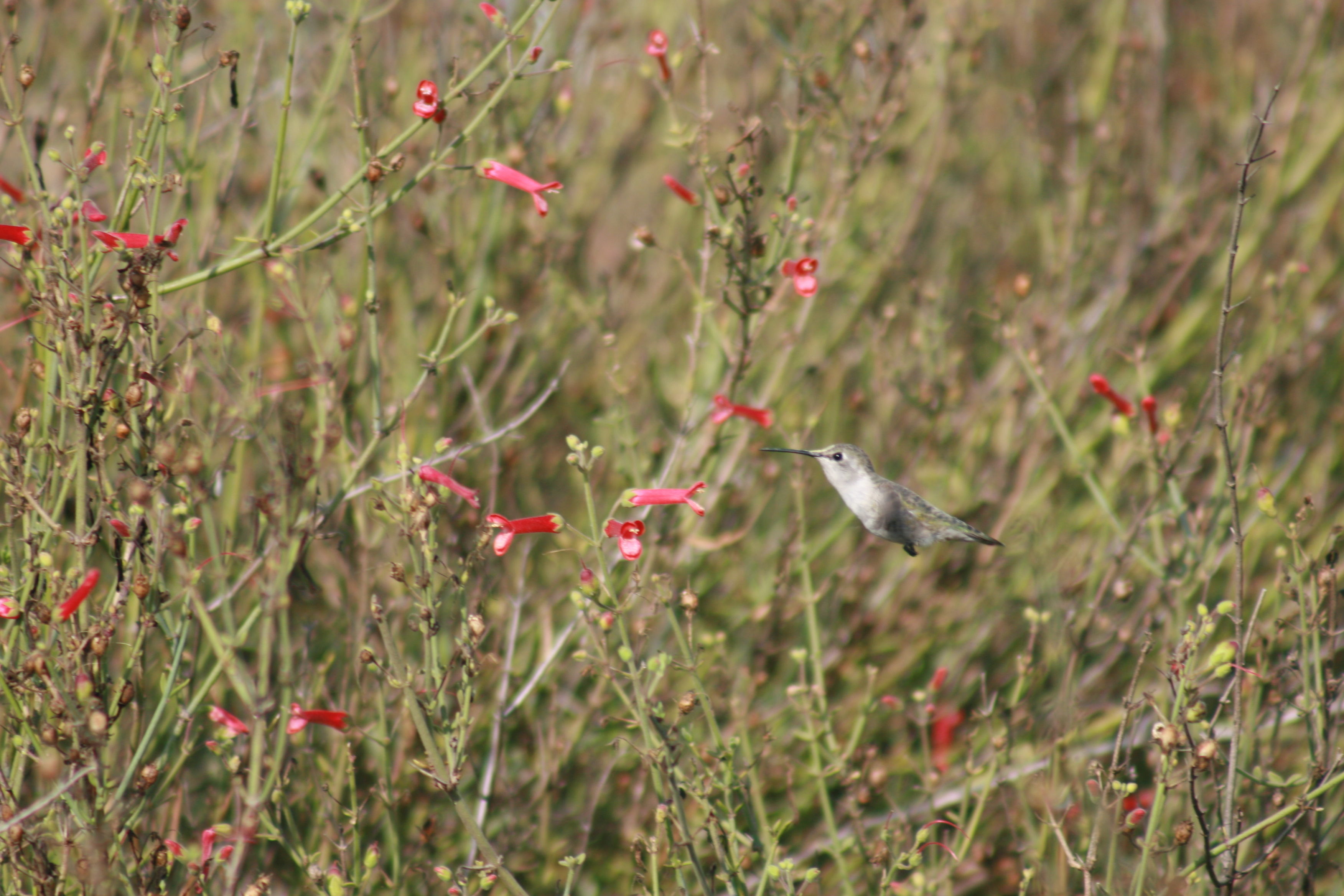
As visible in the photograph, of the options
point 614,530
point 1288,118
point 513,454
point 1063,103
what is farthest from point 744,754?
Answer: point 1063,103

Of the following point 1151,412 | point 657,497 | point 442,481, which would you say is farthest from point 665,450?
point 442,481

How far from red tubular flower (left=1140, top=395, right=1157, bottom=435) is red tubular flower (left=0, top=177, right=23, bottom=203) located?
129 inches

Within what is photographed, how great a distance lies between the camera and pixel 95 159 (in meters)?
2.68

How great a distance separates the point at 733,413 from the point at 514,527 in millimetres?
950

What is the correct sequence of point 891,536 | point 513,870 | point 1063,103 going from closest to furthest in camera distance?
1. point 891,536
2. point 513,870
3. point 1063,103

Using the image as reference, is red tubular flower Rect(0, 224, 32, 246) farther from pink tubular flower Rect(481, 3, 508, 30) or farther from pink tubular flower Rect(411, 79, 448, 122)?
pink tubular flower Rect(481, 3, 508, 30)

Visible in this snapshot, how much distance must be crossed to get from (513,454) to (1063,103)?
14.6 ft

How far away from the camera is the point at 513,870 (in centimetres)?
409

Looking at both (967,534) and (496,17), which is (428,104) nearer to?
(496,17)

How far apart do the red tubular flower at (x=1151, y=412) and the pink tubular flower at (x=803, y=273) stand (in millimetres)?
1093

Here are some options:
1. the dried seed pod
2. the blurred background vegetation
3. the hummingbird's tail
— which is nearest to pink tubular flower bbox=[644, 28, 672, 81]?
the blurred background vegetation

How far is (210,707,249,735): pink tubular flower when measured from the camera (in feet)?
8.75

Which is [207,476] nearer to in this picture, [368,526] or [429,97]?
[429,97]

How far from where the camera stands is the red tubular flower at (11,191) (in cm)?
297
